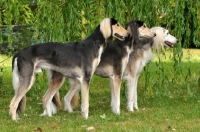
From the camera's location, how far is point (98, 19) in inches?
462

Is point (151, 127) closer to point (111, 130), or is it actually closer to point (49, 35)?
point (111, 130)

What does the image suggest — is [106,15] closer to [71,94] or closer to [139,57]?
[139,57]

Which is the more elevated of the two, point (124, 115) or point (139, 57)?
point (139, 57)

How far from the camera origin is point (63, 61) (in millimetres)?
9688

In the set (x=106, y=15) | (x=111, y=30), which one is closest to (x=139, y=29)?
(x=111, y=30)

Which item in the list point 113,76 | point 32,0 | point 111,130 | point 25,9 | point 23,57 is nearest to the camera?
point 111,130

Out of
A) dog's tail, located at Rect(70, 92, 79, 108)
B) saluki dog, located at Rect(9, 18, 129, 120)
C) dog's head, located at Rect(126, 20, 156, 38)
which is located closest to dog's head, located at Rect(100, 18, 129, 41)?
saluki dog, located at Rect(9, 18, 129, 120)

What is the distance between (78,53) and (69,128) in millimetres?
1701

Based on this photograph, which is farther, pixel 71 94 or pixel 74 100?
pixel 74 100

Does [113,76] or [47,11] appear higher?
[47,11]

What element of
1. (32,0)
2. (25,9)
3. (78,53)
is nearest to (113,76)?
(78,53)

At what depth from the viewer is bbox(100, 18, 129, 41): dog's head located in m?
9.84

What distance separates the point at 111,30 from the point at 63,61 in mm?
1049

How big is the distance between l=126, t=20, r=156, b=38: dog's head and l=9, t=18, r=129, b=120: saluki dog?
0.62m
